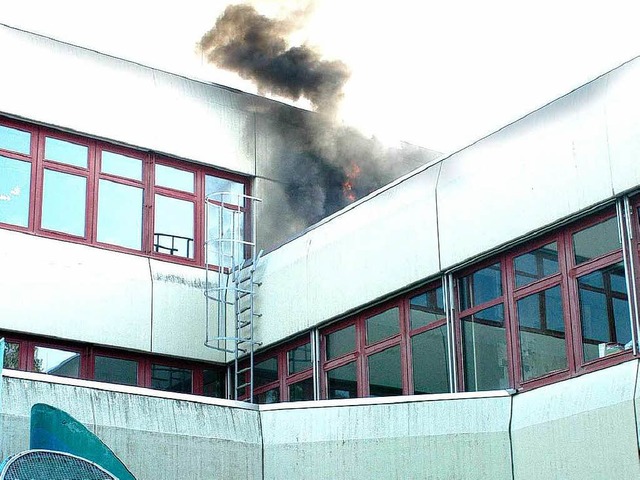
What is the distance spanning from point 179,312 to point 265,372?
164 centimetres

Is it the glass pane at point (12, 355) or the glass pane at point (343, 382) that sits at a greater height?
the glass pane at point (12, 355)

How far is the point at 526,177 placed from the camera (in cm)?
1511

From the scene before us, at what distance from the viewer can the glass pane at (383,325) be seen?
56.0 feet

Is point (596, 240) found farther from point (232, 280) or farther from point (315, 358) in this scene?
point (232, 280)

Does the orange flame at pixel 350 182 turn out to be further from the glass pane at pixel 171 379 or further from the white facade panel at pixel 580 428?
the white facade panel at pixel 580 428

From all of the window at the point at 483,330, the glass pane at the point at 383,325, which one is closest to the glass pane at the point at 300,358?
the glass pane at the point at 383,325

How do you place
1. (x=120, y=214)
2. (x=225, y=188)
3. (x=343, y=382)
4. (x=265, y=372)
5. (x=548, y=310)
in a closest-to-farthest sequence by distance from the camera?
(x=548, y=310) → (x=343, y=382) → (x=265, y=372) → (x=120, y=214) → (x=225, y=188)

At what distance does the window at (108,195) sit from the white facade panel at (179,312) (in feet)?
1.02

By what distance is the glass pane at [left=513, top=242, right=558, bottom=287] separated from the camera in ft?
48.9

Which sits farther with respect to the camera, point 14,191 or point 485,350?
point 14,191

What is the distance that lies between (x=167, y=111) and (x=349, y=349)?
522cm

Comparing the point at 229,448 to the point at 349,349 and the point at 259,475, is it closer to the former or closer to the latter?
the point at 259,475

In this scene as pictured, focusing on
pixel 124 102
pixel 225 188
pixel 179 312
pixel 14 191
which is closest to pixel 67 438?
pixel 14 191

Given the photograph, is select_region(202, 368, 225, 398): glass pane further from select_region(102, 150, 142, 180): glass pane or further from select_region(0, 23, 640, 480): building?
select_region(102, 150, 142, 180): glass pane
